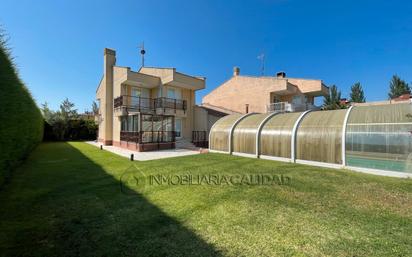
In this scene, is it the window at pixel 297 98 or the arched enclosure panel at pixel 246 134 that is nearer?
the arched enclosure panel at pixel 246 134

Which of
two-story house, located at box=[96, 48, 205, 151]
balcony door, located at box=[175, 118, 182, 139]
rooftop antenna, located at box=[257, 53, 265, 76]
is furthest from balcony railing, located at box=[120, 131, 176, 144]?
rooftop antenna, located at box=[257, 53, 265, 76]

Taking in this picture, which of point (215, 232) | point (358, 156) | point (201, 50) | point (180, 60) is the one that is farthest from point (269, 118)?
point (180, 60)

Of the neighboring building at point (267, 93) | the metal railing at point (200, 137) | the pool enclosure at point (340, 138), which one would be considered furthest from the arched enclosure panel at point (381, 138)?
the neighboring building at point (267, 93)

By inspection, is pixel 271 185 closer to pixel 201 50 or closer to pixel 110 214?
pixel 110 214

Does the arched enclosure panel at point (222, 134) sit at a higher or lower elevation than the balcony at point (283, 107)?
lower

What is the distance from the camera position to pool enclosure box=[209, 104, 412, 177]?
25.5 ft

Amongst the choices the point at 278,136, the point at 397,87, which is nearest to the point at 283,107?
the point at 278,136

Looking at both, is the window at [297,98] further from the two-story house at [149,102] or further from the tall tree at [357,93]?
the tall tree at [357,93]

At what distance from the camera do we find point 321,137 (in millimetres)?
9695

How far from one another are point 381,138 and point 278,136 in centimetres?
453

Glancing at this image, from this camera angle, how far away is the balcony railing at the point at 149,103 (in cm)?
1906

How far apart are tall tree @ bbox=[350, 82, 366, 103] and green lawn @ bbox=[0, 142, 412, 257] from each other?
55.8 metres

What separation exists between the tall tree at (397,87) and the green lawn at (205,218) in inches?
2046

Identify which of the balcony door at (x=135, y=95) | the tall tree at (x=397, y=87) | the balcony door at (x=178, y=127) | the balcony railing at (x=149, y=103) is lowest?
the balcony door at (x=178, y=127)
